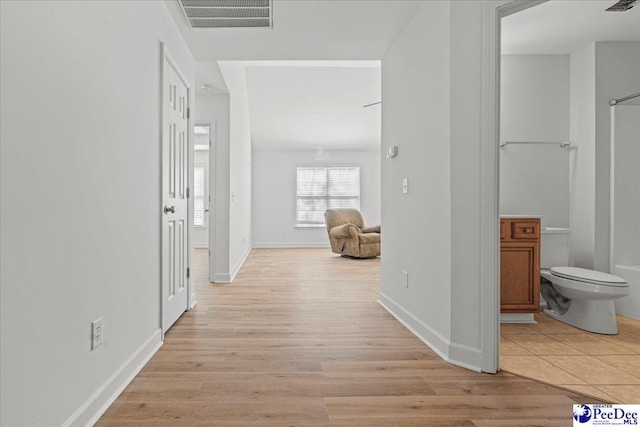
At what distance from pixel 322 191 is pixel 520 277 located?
639cm

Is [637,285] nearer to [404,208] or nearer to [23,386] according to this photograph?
[404,208]

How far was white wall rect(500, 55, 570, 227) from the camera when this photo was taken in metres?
3.63

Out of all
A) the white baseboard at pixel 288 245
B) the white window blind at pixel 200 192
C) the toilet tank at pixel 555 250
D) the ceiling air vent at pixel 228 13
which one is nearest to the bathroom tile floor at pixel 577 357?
the toilet tank at pixel 555 250

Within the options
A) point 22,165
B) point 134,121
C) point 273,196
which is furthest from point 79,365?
point 273,196

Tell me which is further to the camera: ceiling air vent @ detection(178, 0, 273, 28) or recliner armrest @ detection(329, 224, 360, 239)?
recliner armrest @ detection(329, 224, 360, 239)

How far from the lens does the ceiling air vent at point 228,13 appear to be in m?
2.56

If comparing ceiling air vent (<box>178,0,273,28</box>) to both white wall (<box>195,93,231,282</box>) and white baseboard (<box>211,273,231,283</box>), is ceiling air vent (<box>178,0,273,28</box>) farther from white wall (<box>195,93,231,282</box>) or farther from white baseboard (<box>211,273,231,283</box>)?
white baseboard (<box>211,273,231,283</box>)

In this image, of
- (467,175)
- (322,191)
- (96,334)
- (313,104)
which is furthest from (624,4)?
(322,191)

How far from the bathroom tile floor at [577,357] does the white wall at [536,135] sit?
1.16 metres

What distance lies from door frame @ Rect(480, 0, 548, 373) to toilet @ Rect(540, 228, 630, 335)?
123 centimetres

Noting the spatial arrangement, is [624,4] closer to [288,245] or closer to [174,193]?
[174,193]

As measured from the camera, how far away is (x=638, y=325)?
2977 mm

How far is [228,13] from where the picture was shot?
2.69m

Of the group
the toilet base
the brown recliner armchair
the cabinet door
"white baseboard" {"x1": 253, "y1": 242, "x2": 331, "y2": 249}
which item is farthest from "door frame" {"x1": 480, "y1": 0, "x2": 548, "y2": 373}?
"white baseboard" {"x1": 253, "y1": 242, "x2": 331, "y2": 249}
